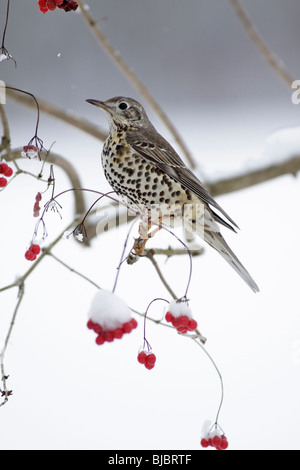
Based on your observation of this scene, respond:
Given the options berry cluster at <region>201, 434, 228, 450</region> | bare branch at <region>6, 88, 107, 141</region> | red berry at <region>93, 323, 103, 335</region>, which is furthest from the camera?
bare branch at <region>6, 88, 107, 141</region>

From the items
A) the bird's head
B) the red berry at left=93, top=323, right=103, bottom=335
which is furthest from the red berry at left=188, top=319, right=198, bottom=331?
the bird's head

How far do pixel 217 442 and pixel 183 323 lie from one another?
1.17 feet

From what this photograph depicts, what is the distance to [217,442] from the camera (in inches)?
51.4

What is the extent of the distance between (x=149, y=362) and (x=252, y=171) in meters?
1.20

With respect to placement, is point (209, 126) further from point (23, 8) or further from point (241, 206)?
point (23, 8)

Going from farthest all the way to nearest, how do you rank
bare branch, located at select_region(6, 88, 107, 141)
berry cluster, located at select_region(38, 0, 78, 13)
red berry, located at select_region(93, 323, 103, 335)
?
bare branch, located at select_region(6, 88, 107, 141), berry cluster, located at select_region(38, 0, 78, 13), red berry, located at select_region(93, 323, 103, 335)

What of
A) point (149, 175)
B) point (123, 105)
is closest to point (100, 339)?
point (149, 175)

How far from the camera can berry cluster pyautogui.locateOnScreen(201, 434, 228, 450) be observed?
130cm

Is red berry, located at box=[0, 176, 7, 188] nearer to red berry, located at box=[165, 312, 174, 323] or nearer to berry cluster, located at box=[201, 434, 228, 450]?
red berry, located at box=[165, 312, 174, 323]

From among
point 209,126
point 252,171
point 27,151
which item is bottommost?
point 27,151

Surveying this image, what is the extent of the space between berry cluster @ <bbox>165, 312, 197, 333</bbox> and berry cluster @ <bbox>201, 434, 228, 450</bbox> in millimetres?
320
